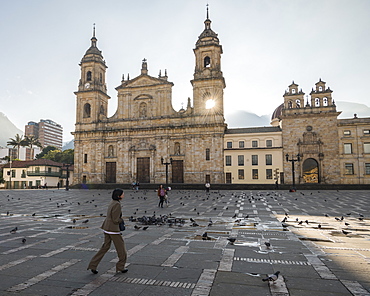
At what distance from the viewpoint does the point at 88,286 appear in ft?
14.0

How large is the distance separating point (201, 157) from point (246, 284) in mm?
38501

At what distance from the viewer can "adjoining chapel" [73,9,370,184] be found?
135ft

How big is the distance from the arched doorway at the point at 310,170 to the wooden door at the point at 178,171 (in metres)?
18.9

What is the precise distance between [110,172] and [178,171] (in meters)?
12.3

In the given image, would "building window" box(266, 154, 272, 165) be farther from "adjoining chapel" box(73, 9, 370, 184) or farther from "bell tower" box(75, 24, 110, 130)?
"bell tower" box(75, 24, 110, 130)

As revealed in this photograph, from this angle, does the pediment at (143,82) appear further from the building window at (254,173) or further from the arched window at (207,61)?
the building window at (254,173)

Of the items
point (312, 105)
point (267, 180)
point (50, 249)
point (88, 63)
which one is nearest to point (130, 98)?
point (88, 63)

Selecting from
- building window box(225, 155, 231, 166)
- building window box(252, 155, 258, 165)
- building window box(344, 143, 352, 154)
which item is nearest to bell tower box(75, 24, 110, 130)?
building window box(225, 155, 231, 166)

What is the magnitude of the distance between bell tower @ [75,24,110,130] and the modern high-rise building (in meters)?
132

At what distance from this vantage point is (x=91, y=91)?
48.2 metres

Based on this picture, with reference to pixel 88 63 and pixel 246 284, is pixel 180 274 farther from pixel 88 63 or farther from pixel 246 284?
pixel 88 63

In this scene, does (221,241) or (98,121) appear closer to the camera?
(221,241)

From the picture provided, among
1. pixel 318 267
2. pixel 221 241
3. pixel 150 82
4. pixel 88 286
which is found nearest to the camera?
pixel 88 286

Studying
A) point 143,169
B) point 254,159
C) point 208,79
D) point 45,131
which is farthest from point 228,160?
point 45,131
